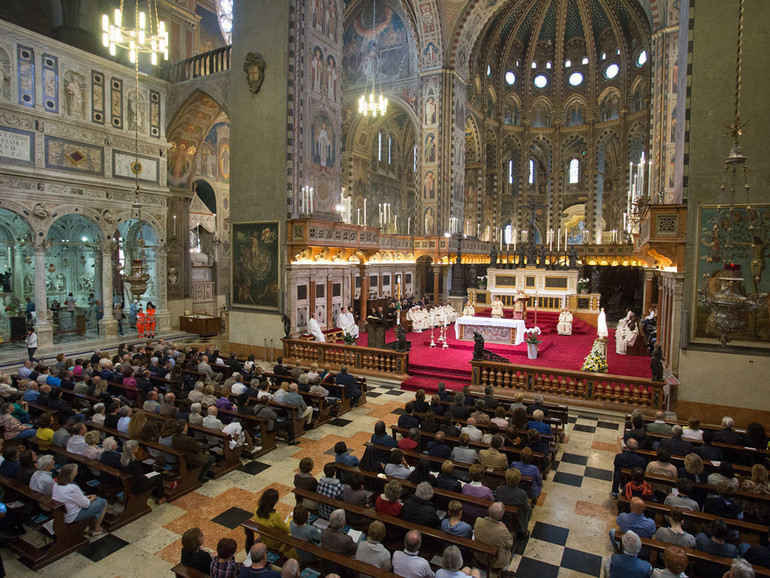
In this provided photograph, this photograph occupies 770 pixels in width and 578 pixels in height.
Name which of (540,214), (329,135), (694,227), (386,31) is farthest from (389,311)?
(540,214)

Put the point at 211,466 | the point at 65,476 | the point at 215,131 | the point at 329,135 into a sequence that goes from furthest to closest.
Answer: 1. the point at 215,131
2. the point at 329,135
3. the point at 211,466
4. the point at 65,476

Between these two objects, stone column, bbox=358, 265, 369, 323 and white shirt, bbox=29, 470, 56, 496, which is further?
stone column, bbox=358, 265, 369, 323

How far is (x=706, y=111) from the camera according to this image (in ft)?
33.1

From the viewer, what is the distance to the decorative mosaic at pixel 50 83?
17.3 m

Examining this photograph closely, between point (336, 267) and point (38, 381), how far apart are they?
10.9m

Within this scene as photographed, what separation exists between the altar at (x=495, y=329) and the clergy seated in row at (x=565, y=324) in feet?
12.5

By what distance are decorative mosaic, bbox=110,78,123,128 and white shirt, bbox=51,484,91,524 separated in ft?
60.0

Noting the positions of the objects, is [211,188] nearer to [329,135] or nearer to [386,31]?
[329,135]

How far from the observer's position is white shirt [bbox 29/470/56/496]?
6.03 metres

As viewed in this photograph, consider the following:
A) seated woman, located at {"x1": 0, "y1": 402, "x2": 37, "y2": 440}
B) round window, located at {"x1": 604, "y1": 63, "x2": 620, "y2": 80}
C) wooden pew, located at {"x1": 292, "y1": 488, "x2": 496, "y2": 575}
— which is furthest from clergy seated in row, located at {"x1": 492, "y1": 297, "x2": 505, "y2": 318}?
round window, located at {"x1": 604, "y1": 63, "x2": 620, "y2": 80}

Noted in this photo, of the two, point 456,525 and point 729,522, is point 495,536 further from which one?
point 729,522

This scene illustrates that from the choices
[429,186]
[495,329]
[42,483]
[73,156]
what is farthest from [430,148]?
[42,483]

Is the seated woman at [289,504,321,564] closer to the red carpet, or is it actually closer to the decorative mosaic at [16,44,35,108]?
the red carpet

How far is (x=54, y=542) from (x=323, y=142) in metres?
15.1
